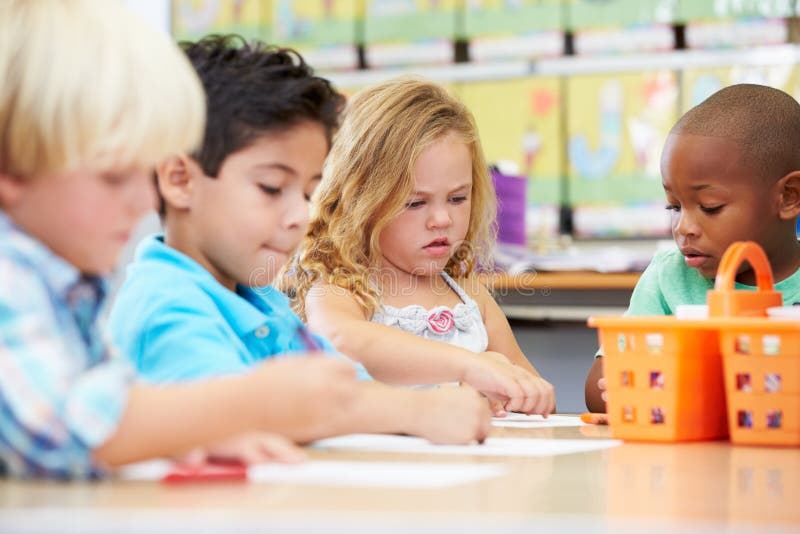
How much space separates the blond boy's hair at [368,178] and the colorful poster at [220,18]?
3.13m

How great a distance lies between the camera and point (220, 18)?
5207mm

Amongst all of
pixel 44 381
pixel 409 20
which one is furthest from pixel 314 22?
pixel 44 381

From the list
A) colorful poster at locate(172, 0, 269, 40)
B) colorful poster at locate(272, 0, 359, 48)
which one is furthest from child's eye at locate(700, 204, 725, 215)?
colorful poster at locate(172, 0, 269, 40)

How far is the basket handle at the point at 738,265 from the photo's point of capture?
121cm

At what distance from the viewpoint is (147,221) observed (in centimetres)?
441

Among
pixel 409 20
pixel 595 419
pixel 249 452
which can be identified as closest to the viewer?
pixel 249 452

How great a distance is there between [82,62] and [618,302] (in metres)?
2.69

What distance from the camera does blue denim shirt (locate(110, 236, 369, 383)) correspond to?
107 cm

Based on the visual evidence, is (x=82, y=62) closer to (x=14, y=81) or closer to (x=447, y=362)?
(x=14, y=81)

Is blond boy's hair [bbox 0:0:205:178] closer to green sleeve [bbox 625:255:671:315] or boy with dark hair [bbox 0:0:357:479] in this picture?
boy with dark hair [bbox 0:0:357:479]

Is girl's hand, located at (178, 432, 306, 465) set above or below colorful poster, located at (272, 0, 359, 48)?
below

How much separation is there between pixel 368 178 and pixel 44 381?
1188mm

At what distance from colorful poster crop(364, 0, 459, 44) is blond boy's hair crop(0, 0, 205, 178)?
3.96 metres

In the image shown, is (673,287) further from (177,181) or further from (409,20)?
(409,20)
